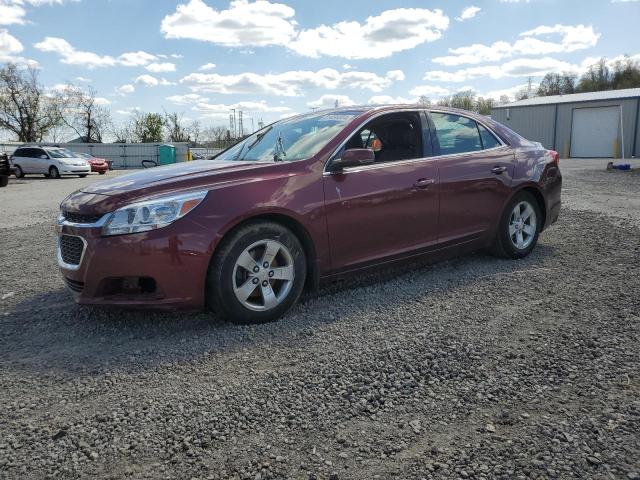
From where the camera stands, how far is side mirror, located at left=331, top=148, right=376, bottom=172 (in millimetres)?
3975

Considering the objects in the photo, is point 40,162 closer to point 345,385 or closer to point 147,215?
point 147,215

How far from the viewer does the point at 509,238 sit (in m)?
5.26

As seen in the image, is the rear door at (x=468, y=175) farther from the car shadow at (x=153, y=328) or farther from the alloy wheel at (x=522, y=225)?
the car shadow at (x=153, y=328)

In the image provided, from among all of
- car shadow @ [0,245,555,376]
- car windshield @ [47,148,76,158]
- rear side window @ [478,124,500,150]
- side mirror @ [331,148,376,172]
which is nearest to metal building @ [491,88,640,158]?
car windshield @ [47,148,76,158]

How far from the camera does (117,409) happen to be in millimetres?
2598

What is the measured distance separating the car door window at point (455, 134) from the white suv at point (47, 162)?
24.9 m

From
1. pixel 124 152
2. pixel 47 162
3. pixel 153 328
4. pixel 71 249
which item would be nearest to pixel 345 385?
pixel 153 328

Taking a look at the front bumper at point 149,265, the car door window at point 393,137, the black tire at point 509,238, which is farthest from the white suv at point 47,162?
the black tire at point 509,238

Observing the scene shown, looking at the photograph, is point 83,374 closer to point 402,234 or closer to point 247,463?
point 247,463

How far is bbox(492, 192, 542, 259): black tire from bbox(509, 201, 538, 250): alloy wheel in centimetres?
2

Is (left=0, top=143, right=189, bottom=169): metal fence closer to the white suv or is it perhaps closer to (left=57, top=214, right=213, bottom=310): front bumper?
the white suv

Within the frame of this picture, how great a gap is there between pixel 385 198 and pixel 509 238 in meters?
1.74

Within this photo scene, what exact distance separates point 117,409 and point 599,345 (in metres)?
2.85

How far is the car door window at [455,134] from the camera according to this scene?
16.0ft
